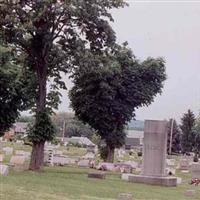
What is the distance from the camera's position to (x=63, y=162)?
122ft

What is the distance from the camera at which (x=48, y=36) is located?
2591 cm

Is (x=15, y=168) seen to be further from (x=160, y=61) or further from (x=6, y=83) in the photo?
(x=160, y=61)

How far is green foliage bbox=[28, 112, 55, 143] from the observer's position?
26.3 metres

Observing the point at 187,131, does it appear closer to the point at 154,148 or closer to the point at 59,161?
the point at 59,161

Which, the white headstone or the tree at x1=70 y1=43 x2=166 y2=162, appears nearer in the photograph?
the white headstone

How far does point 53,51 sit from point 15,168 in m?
5.50

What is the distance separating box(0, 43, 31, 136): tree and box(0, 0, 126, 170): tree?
393cm

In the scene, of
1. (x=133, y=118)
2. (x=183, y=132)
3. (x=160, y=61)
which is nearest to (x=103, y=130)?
(x=133, y=118)

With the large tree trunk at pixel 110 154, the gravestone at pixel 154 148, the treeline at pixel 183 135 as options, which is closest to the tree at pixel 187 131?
the treeline at pixel 183 135

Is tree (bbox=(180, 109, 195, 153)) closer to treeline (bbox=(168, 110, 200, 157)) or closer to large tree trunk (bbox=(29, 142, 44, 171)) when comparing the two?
treeline (bbox=(168, 110, 200, 157))

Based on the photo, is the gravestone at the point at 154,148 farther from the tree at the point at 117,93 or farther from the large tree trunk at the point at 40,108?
the tree at the point at 117,93

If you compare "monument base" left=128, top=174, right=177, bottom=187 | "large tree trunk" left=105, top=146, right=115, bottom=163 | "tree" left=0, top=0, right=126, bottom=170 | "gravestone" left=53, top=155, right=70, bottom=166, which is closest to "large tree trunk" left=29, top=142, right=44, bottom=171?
"tree" left=0, top=0, right=126, bottom=170

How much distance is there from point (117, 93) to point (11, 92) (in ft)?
23.1

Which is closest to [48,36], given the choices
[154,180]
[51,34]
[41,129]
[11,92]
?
[51,34]
